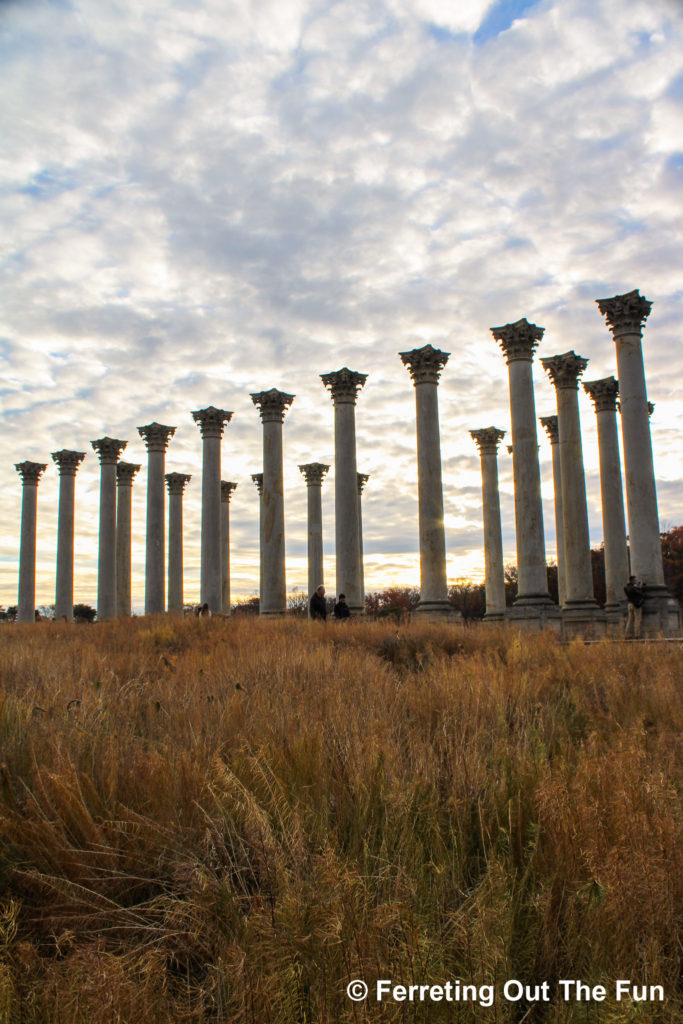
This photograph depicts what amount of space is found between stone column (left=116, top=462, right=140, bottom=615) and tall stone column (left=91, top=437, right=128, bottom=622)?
199cm

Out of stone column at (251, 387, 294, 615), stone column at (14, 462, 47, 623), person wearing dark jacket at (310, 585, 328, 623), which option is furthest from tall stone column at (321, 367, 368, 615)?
stone column at (14, 462, 47, 623)

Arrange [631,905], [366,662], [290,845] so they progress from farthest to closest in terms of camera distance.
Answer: [366,662]
[290,845]
[631,905]

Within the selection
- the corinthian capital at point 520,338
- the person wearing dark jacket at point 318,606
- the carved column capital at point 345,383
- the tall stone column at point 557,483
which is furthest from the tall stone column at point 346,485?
the tall stone column at point 557,483

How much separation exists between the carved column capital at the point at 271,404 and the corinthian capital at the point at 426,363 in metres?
10.3

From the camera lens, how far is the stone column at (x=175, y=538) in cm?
6312

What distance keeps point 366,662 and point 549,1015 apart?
10437 millimetres

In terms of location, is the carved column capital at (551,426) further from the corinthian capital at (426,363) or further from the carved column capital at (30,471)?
the carved column capital at (30,471)

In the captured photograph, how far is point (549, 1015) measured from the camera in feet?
11.9

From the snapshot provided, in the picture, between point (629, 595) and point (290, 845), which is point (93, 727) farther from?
point (629, 595)

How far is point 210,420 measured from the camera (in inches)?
2060

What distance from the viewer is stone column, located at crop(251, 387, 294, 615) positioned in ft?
153

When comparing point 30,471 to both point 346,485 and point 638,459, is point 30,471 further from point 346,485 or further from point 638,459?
point 638,459

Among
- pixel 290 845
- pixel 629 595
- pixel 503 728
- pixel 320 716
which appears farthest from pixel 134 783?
pixel 629 595

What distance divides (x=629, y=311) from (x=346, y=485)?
1733 centimetres
